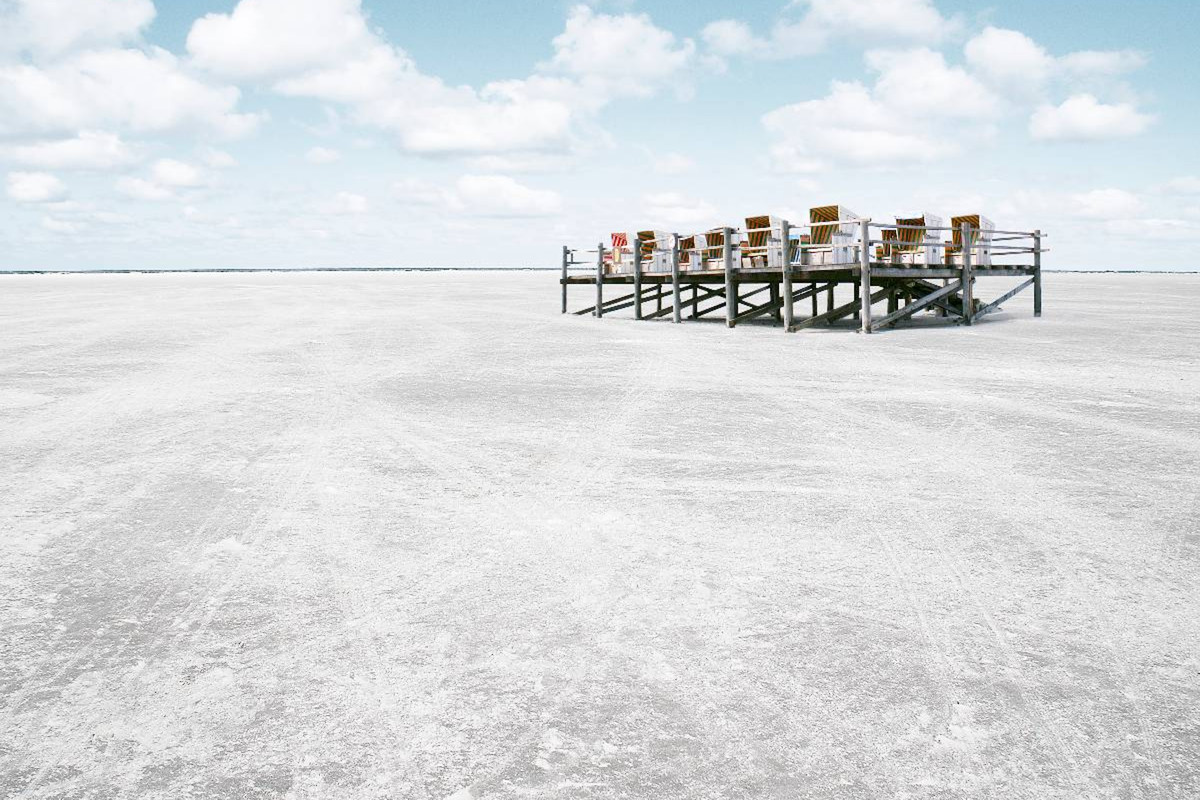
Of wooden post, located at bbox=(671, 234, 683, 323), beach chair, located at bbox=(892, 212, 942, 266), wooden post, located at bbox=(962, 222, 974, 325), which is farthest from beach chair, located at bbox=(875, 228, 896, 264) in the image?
wooden post, located at bbox=(671, 234, 683, 323)

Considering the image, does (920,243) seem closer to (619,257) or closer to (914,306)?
(914,306)

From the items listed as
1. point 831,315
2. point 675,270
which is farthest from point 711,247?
point 831,315

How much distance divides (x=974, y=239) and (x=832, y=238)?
4625mm

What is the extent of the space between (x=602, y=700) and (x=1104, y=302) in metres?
31.0

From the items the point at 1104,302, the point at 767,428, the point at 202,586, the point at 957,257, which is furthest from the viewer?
the point at 1104,302

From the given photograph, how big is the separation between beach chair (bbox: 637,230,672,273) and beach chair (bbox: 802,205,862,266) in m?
4.59

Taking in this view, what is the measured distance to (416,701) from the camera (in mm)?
3014

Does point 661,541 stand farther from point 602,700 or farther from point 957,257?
point 957,257

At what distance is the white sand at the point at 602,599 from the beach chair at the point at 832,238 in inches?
376

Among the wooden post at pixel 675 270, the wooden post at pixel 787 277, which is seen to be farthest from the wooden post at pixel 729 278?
the wooden post at pixel 675 270

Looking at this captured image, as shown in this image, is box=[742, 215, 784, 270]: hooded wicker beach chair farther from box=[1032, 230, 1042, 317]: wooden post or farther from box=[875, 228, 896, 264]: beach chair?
box=[1032, 230, 1042, 317]: wooden post

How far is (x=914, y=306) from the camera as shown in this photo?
19.0m

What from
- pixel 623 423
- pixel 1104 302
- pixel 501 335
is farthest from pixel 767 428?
pixel 1104 302

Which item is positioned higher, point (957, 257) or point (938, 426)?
point (957, 257)
